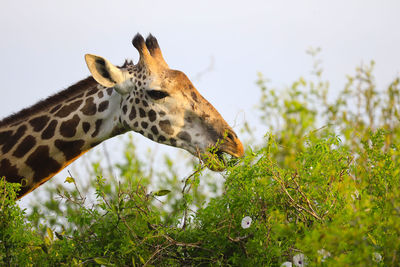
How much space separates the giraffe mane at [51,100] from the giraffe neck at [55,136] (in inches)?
4.0

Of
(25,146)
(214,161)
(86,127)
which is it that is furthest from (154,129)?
(214,161)

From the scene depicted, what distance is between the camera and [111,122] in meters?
5.18

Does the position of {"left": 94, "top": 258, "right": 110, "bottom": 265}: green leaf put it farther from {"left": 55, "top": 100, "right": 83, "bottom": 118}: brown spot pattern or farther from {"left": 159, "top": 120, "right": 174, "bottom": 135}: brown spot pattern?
{"left": 55, "top": 100, "right": 83, "bottom": 118}: brown spot pattern

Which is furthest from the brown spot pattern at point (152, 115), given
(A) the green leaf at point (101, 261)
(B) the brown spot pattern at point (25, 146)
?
(A) the green leaf at point (101, 261)

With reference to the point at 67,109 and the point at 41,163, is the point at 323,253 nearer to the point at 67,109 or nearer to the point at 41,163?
the point at 41,163

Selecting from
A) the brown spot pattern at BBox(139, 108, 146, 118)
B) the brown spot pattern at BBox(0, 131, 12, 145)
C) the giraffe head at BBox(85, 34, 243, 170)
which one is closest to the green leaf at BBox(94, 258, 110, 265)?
the giraffe head at BBox(85, 34, 243, 170)

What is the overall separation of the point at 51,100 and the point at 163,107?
4.62ft

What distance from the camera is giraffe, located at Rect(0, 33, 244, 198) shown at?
5.00m

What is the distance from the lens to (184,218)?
338cm

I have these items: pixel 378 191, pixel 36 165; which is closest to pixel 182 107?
pixel 36 165

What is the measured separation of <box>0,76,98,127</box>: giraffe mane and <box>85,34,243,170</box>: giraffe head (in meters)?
0.57

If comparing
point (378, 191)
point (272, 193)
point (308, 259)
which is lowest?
point (308, 259)

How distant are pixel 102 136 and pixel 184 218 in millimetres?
2082

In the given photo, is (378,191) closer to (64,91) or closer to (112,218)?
(112,218)
